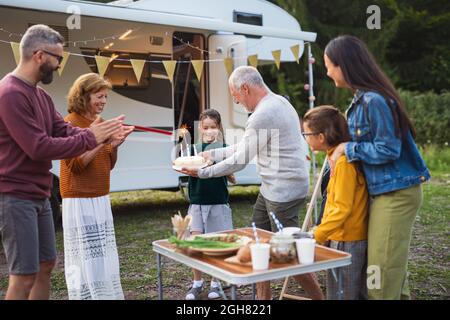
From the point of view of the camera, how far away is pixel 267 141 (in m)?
3.42

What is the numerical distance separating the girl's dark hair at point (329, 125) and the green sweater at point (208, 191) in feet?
4.08

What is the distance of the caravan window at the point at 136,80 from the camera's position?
688cm

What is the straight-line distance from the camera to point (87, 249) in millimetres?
3436

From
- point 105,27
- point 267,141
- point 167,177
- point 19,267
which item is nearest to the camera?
point 19,267

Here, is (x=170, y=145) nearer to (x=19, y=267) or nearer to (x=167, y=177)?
(x=167, y=177)

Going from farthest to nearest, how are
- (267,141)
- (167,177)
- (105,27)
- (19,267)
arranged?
(167,177) → (105,27) → (267,141) → (19,267)

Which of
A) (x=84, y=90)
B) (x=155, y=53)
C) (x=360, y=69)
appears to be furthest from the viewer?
(x=155, y=53)

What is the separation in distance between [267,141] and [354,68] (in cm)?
83

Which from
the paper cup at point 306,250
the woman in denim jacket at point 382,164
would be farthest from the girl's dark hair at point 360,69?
the paper cup at point 306,250

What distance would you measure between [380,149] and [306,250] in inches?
25.3

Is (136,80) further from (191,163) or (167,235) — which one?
(191,163)

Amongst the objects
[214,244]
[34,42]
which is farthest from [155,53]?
[214,244]
